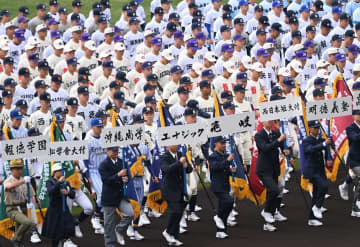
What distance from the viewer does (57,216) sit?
17.5 meters

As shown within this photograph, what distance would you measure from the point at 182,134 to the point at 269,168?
228cm

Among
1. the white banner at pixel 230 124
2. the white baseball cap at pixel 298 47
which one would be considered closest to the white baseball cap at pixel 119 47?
the white baseball cap at pixel 298 47

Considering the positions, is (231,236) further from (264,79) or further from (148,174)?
(264,79)

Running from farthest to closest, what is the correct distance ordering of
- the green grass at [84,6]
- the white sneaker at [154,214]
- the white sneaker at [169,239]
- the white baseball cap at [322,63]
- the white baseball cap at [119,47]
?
the green grass at [84,6] → the white baseball cap at [119,47] → the white baseball cap at [322,63] → the white sneaker at [154,214] → the white sneaker at [169,239]

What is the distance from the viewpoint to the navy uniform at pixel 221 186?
744 inches

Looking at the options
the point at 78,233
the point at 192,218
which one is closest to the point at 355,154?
the point at 192,218

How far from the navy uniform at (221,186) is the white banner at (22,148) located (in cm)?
323

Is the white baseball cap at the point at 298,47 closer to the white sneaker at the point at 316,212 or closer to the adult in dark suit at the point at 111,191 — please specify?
the white sneaker at the point at 316,212

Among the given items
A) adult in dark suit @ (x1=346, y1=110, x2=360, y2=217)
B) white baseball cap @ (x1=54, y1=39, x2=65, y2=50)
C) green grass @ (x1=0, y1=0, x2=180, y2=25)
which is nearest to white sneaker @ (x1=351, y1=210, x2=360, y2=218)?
adult in dark suit @ (x1=346, y1=110, x2=360, y2=217)

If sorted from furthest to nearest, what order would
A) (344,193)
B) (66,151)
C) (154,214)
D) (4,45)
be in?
(4,45) < (344,193) < (154,214) < (66,151)

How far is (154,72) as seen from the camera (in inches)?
995

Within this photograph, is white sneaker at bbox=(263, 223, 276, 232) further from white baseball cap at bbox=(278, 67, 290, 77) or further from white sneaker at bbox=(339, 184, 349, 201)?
Result: white baseball cap at bbox=(278, 67, 290, 77)

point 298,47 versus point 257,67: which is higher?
point 298,47

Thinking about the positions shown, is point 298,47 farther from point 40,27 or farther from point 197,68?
point 40,27
